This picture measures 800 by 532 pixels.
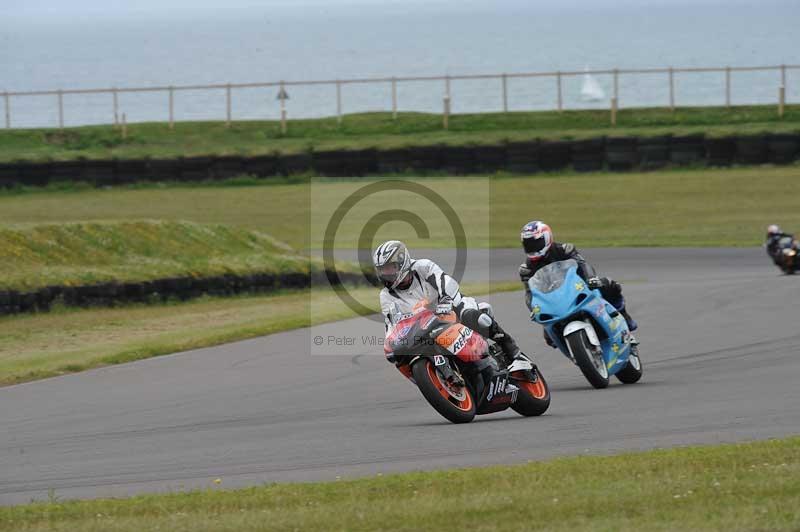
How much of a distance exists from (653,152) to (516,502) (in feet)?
113

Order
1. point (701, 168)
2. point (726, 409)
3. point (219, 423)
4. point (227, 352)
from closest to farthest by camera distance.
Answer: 1. point (726, 409)
2. point (219, 423)
3. point (227, 352)
4. point (701, 168)

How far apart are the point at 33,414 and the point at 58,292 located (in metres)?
9.09

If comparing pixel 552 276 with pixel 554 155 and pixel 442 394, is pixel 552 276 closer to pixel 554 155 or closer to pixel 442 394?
pixel 442 394

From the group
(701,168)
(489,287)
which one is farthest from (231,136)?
(489,287)

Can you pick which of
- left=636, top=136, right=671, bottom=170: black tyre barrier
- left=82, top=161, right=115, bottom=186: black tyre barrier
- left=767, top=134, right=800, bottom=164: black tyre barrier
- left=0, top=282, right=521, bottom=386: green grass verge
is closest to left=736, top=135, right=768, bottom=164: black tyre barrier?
left=767, top=134, right=800, bottom=164: black tyre barrier

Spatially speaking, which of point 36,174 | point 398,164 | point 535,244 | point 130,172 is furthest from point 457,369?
point 36,174

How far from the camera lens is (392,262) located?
9820 millimetres

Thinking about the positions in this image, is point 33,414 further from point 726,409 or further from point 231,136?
point 231,136

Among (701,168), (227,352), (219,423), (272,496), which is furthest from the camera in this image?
(701,168)

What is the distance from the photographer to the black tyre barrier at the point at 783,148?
39156 mm

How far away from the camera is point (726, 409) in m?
10.0

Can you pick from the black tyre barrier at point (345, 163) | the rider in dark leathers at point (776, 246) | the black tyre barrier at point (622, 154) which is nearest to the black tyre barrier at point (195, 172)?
the black tyre barrier at point (345, 163)

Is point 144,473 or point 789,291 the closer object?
point 144,473

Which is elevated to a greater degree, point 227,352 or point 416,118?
point 416,118
